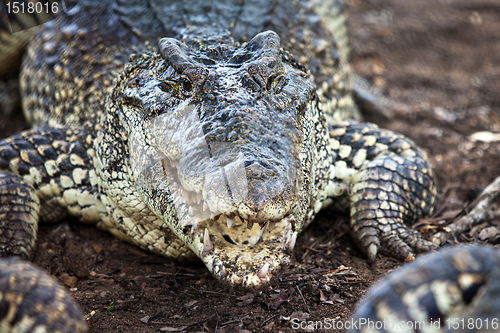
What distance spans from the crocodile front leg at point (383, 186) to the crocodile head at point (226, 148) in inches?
24.7

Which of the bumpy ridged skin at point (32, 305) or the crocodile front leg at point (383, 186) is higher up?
the bumpy ridged skin at point (32, 305)

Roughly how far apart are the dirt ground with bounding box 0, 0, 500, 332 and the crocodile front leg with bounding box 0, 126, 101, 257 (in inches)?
7.3

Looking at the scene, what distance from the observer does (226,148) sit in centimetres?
228

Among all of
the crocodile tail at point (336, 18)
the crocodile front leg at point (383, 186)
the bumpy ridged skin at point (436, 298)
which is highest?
the bumpy ridged skin at point (436, 298)

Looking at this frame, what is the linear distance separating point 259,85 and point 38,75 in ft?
8.80

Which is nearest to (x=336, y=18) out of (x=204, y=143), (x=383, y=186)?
(x=383, y=186)

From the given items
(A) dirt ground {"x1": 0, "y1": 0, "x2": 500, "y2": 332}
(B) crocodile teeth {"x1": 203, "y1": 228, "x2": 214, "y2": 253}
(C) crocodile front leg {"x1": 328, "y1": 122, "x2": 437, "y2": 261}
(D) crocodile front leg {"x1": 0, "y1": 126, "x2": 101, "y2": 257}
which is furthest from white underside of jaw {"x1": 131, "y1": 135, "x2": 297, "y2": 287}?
(D) crocodile front leg {"x1": 0, "y1": 126, "x2": 101, "y2": 257}

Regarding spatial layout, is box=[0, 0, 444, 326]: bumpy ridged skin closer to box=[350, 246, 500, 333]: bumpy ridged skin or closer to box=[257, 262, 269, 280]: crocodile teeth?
box=[257, 262, 269, 280]: crocodile teeth

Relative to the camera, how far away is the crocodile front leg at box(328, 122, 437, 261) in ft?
10.3

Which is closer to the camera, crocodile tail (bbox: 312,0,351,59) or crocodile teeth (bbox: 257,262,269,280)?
crocodile teeth (bbox: 257,262,269,280)

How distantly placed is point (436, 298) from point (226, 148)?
1.16 metres

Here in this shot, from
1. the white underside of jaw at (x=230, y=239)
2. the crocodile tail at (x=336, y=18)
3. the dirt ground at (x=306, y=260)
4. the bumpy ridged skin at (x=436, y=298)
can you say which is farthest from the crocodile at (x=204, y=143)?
the bumpy ridged skin at (x=436, y=298)

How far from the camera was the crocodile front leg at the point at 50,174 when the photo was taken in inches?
129

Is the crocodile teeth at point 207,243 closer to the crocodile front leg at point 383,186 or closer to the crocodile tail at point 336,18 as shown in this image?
the crocodile front leg at point 383,186
